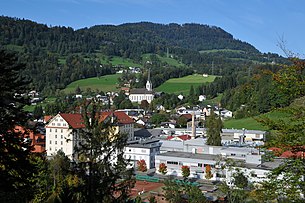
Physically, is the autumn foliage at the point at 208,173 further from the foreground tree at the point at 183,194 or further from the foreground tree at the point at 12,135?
the foreground tree at the point at 12,135

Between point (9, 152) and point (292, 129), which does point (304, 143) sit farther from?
point (9, 152)

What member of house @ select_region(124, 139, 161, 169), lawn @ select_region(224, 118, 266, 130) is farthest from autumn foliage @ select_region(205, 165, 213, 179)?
lawn @ select_region(224, 118, 266, 130)

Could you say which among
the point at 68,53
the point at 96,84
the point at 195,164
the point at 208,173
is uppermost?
the point at 68,53

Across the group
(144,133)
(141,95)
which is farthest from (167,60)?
(144,133)

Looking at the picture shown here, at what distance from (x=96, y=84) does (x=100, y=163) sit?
81596mm

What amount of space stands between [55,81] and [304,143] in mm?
84645

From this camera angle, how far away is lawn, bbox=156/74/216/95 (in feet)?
282

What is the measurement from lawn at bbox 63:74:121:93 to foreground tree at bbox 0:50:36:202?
72.8 meters

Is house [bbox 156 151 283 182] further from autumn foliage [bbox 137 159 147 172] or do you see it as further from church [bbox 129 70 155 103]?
church [bbox 129 70 155 103]

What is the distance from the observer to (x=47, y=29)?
134 meters

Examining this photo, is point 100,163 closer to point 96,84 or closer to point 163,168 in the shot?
point 163,168

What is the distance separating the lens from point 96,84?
3519 inches

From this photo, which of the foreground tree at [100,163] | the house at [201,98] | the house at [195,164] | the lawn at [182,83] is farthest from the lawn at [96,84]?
the foreground tree at [100,163]

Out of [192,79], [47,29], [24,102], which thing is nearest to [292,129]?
[24,102]
